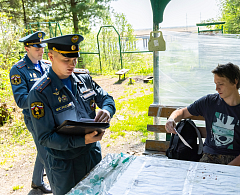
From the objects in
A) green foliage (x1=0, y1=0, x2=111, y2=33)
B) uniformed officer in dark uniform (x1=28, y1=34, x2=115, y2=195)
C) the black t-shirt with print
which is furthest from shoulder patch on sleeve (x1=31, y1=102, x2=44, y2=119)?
green foliage (x1=0, y1=0, x2=111, y2=33)

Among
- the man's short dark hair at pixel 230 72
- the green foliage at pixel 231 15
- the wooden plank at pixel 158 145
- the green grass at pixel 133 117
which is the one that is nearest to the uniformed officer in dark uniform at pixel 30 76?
the wooden plank at pixel 158 145

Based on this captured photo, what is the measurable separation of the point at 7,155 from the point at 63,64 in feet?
11.1

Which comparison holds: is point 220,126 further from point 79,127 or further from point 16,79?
point 16,79

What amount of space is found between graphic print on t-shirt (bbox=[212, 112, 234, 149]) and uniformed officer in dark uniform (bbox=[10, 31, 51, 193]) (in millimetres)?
1946

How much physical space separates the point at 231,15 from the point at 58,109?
824 centimetres

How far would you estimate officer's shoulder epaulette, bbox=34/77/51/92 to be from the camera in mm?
1786

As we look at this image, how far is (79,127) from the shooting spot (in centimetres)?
165

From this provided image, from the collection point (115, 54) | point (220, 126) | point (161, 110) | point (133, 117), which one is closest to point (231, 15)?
point (133, 117)

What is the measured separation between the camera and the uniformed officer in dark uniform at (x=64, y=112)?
1.76 metres

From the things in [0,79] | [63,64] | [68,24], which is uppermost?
A: [68,24]

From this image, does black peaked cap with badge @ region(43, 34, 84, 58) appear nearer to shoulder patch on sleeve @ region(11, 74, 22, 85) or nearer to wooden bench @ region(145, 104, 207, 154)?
shoulder patch on sleeve @ region(11, 74, 22, 85)

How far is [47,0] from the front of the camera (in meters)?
15.4

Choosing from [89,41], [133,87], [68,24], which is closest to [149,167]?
[133,87]

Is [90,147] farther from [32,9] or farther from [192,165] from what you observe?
[32,9]
